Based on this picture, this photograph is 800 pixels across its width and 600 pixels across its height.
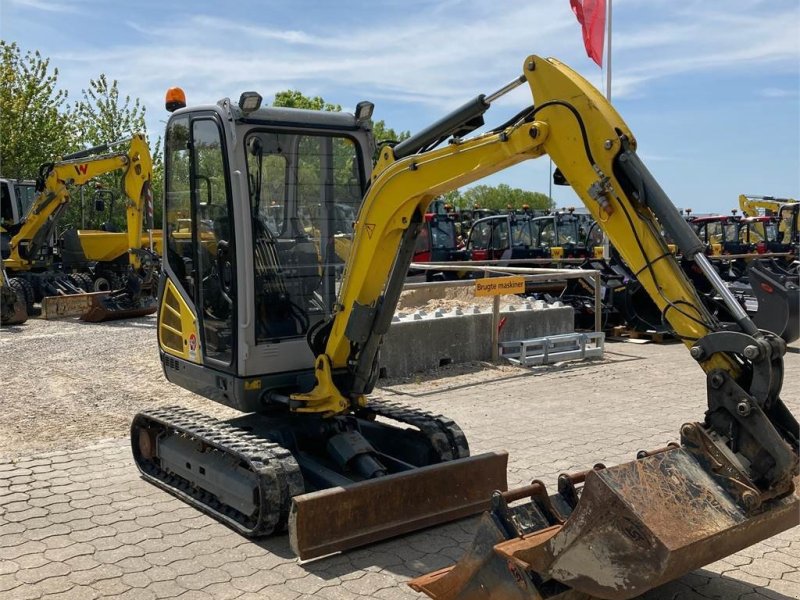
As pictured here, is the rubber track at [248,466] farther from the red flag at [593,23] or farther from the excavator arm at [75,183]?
the red flag at [593,23]

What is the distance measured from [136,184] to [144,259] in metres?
1.46

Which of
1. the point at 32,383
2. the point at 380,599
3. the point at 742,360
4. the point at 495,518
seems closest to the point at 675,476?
the point at 742,360

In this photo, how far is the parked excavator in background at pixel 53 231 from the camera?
620 inches

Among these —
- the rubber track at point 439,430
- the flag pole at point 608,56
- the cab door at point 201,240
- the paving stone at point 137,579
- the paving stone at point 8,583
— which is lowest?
the paving stone at point 137,579

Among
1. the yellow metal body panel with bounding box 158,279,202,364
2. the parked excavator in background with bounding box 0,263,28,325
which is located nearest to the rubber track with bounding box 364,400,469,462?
the yellow metal body panel with bounding box 158,279,202,364

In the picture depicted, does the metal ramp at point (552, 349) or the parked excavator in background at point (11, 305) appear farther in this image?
the parked excavator in background at point (11, 305)

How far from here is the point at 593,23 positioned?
17.8 meters

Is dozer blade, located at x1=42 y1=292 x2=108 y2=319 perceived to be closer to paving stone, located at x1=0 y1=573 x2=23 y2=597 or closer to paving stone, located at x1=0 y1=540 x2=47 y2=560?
paving stone, located at x1=0 y1=540 x2=47 y2=560

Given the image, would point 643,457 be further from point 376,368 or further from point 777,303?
point 777,303

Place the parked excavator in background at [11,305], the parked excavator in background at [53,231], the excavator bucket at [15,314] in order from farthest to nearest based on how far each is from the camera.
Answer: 1. the parked excavator in background at [53,231]
2. the excavator bucket at [15,314]
3. the parked excavator in background at [11,305]

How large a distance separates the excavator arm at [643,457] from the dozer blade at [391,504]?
824 millimetres

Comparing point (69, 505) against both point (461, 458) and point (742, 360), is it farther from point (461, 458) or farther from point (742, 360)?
point (742, 360)

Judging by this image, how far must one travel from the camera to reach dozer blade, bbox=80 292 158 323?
15.4 metres

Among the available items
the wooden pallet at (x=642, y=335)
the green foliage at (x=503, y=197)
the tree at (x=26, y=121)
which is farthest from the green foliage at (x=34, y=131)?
the green foliage at (x=503, y=197)
